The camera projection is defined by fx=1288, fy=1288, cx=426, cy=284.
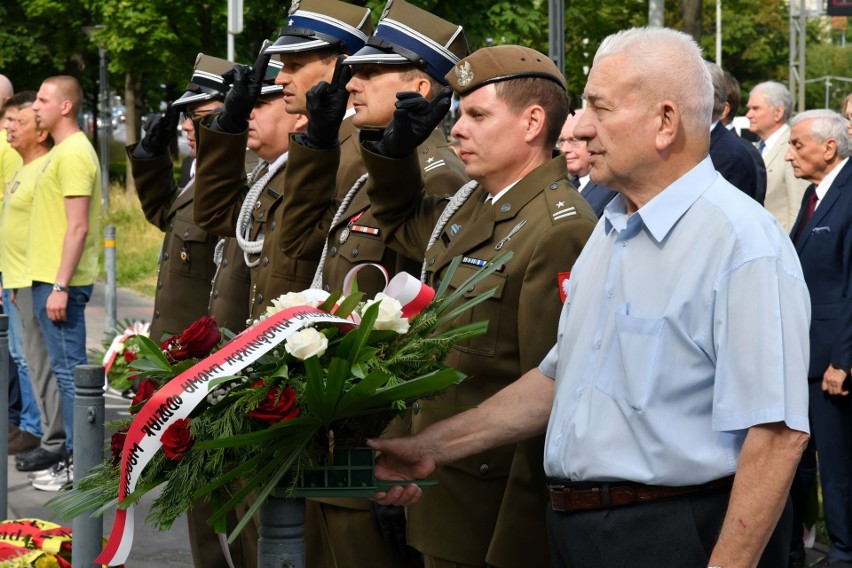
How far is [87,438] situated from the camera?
4.04m

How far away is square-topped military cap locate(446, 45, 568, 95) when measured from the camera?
3891 millimetres

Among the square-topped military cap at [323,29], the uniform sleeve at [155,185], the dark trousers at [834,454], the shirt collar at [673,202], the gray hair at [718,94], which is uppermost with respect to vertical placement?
the square-topped military cap at [323,29]

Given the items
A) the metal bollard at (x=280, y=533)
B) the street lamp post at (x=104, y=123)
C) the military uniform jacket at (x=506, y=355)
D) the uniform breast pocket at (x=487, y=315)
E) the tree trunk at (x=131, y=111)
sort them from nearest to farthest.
Result: 1. the metal bollard at (x=280, y=533)
2. the military uniform jacket at (x=506, y=355)
3. the uniform breast pocket at (x=487, y=315)
4. the street lamp post at (x=104, y=123)
5. the tree trunk at (x=131, y=111)

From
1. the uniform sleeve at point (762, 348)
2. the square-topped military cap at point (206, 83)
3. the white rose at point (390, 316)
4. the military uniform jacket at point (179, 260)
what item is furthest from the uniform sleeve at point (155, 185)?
the uniform sleeve at point (762, 348)

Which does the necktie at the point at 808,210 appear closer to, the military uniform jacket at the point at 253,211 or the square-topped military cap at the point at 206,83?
the military uniform jacket at the point at 253,211

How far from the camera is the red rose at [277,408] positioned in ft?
9.23

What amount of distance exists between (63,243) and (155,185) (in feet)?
5.15

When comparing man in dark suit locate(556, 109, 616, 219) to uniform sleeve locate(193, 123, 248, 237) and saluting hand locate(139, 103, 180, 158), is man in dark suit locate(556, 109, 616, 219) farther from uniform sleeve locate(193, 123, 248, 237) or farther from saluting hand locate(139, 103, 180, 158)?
saluting hand locate(139, 103, 180, 158)

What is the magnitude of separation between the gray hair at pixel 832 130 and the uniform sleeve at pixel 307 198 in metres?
2.98

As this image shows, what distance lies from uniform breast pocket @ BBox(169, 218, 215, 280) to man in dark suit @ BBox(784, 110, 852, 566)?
2.98 metres

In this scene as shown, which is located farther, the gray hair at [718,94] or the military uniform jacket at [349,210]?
the gray hair at [718,94]

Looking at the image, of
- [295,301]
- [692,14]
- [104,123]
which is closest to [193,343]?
[295,301]

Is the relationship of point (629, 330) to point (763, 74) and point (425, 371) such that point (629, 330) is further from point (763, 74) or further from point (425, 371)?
point (763, 74)

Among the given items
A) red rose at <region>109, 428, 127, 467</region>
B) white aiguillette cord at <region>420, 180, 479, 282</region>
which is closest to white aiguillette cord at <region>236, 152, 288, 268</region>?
white aiguillette cord at <region>420, 180, 479, 282</region>
